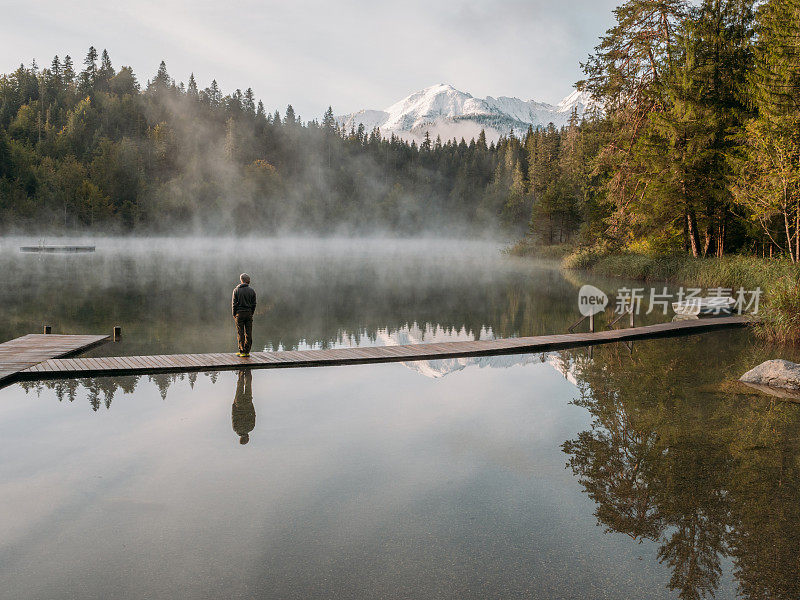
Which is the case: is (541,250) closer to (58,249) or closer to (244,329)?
(244,329)

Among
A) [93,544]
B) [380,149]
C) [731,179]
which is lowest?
[93,544]

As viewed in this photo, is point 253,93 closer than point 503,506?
No

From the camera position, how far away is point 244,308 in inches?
450

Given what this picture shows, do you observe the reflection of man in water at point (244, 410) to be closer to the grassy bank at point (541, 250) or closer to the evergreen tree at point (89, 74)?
the grassy bank at point (541, 250)

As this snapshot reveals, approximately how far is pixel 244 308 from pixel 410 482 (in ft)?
20.7

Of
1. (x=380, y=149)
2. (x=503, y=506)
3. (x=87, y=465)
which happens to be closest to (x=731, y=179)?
(x=503, y=506)

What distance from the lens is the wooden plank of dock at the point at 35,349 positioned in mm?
10664

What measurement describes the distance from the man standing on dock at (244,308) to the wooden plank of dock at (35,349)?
3.65 m

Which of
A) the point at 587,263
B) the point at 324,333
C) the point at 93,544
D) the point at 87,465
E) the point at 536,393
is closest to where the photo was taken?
the point at 93,544

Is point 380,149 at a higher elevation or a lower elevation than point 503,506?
higher

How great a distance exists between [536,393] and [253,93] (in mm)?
143476

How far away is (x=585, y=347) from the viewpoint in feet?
46.8

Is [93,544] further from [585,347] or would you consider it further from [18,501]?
[585,347]

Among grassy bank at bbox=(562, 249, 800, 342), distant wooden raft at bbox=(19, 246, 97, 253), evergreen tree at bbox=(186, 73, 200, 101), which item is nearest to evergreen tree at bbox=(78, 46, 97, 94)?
evergreen tree at bbox=(186, 73, 200, 101)
